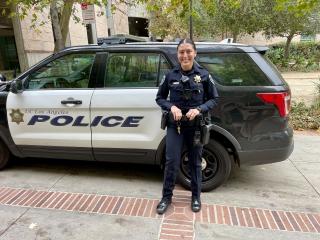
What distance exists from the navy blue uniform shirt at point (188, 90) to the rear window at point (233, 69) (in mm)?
549

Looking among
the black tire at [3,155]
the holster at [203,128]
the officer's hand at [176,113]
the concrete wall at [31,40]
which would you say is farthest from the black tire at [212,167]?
the concrete wall at [31,40]

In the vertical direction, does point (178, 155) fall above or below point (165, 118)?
below

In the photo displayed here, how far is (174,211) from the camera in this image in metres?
3.47

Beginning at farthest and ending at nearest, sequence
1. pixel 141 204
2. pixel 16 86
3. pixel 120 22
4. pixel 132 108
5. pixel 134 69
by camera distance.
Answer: pixel 120 22 < pixel 16 86 < pixel 134 69 < pixel 132 108 < pixel 141 204

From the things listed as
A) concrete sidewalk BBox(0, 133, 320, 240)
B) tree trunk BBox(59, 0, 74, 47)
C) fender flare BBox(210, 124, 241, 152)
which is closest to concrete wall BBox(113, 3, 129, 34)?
tree trunk BBox(59, 0, 74, 47)

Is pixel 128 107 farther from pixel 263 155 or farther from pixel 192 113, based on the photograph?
pixel 263 155

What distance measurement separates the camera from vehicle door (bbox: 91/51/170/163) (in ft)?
12.4

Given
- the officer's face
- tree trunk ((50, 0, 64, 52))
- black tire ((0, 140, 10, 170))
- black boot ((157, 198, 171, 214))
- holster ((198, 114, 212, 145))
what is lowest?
black boot ((157, 198, 171, 214))

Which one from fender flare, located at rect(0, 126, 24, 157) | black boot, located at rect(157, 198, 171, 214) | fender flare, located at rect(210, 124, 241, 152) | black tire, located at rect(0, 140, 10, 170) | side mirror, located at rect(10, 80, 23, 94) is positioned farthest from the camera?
black tire, located at rect(0, 140, 10, 170)

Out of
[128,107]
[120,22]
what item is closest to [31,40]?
[128,107]

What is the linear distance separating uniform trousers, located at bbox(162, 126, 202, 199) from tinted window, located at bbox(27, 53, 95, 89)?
143 centimetres

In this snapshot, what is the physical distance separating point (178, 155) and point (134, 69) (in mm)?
1222

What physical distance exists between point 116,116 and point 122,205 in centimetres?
100

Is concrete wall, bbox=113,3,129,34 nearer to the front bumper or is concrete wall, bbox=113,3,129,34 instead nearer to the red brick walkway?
the red brick walkway
